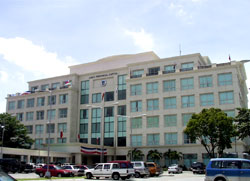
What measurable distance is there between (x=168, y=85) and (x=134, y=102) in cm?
844

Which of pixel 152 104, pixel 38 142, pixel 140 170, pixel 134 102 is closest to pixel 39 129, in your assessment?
pixel 38 142

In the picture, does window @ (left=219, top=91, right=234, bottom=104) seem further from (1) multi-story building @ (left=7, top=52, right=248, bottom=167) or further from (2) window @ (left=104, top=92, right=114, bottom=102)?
(2) window @ (left=104, top=92, right=114, bottom=102)

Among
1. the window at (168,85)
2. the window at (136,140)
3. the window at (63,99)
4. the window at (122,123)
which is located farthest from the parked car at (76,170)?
the window at (63,99)

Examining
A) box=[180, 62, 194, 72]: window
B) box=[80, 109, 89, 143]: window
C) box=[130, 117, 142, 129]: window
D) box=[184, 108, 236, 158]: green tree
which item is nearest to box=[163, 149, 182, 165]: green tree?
box=[130, 117, 142, 129]: window

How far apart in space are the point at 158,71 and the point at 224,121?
24.3 meters

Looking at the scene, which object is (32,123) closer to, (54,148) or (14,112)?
(14,112)

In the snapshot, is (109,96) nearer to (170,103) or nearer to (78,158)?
(170,103)

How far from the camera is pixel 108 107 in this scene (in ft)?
233

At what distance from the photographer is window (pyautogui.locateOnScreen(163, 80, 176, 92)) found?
63022 mm

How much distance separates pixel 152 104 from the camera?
64250 millimetres

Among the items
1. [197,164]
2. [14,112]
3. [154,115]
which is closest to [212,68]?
[154,115]

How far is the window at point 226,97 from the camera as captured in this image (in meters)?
56.9

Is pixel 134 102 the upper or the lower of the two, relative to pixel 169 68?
lower

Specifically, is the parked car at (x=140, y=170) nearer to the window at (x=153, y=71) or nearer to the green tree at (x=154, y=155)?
the green tree at (x=154, y=155)
